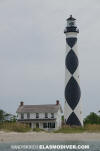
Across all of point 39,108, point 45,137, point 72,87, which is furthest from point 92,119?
point 45,137

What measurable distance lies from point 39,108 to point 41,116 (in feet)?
3.42

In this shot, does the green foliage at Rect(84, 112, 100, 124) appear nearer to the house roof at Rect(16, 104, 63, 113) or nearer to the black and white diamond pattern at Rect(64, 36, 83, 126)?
the house roof at Rect(16, 104, 63, 113)

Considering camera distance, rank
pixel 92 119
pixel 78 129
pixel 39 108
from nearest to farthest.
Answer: pixel 78 129, pixel 39 108, pixel 92 119

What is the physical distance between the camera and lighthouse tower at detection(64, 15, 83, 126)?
147ft

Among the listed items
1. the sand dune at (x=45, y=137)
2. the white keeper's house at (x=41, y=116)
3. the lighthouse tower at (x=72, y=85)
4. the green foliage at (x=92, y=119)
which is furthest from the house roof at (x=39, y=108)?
the sand dune at (x=45, y=137)

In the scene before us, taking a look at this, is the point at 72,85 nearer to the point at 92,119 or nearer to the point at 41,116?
the point at 41,116

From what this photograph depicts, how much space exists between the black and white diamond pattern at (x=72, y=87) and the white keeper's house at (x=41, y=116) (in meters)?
6.32

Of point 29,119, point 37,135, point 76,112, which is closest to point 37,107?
point 29,119

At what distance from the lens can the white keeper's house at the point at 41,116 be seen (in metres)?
51.5

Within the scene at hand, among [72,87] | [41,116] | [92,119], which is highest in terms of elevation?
[72,87]

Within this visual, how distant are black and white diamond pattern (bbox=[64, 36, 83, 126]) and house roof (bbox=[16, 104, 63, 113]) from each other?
6807mm

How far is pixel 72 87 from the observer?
44938 mm

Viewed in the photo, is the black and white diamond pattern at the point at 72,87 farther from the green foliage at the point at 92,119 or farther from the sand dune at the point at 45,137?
the green foliage at the point at 92,119

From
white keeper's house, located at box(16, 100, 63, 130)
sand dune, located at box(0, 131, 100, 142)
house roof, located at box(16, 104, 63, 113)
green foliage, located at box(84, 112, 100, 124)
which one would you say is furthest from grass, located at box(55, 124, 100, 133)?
green foliage, located at box(84, 112, 100, 124)
